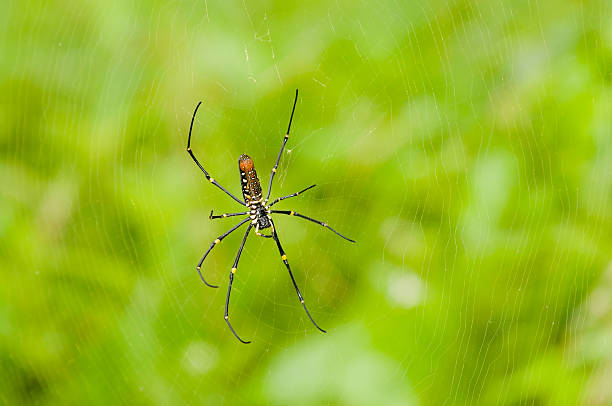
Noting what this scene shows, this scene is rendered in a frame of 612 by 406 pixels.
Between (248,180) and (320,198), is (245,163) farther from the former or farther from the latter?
(320,198)

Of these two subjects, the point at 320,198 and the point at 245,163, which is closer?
the point at 245,163

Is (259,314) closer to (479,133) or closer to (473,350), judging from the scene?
(473,350)

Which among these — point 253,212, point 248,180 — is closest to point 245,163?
point 248,180

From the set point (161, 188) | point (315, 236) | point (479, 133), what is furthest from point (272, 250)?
point (479, 133)
